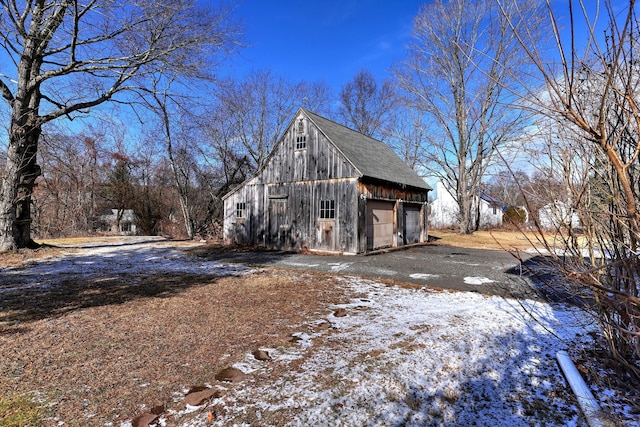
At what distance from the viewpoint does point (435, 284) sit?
674 cm

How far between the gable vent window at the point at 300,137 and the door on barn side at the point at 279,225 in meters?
2.35

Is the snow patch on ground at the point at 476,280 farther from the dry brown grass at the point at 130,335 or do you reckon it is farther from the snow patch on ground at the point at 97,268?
the snow patch on ground at the point at 97,268

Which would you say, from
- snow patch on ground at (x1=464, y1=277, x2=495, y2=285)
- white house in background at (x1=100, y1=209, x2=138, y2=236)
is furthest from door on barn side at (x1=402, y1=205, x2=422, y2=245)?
white house in background at (x1=100, y1=209, x2=138, y2=236)

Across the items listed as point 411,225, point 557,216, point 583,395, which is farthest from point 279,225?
point 583,395

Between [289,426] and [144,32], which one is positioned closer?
[289,426]

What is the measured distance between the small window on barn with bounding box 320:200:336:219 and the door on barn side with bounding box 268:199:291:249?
169 cm

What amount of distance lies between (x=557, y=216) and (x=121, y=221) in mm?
31071

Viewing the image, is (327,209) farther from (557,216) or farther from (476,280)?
(557,216)

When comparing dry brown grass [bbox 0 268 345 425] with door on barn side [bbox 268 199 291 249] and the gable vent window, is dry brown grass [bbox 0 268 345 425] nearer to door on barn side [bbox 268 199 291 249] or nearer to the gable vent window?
door on barn side [bbox 268 199 291 249]

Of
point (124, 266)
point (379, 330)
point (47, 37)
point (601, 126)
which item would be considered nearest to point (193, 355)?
point (379, 330)

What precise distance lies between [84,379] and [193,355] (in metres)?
0.89

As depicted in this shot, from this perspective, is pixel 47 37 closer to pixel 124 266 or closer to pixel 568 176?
pixel 124 266

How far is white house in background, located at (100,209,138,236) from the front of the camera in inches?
1021

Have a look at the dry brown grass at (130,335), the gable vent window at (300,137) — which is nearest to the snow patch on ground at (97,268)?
the dry brown grass at (130,335)
